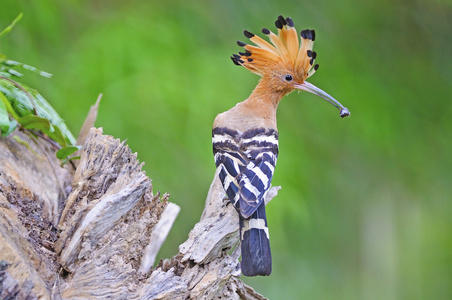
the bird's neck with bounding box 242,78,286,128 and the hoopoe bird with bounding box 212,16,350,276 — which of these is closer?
the hoopoe bird with bounding box 212,16,350,276

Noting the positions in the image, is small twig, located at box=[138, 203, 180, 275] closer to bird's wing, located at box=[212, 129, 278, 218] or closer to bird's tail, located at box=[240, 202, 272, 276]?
bird's wing, located at box=[212, 129, 278, 218]

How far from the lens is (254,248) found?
1.77m

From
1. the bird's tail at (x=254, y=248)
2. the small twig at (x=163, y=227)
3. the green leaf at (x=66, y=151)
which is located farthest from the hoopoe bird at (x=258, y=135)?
the green leaf at (x=66, y=151)

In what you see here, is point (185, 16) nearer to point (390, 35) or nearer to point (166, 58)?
point (166, 58)

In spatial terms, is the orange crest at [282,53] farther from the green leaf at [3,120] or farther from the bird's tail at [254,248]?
the green leaf at [3,120]

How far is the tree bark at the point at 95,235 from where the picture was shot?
4.96 ft

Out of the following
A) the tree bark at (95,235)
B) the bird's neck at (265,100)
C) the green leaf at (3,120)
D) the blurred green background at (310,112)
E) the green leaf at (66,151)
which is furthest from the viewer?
the blurred green background at (310,112)

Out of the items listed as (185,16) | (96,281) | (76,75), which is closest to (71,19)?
(76,75)

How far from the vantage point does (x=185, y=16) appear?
359 centimetres

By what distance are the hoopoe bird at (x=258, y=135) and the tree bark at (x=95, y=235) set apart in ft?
0.20

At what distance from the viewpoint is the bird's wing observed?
188 cm

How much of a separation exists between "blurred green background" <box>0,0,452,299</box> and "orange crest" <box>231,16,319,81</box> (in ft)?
Answer: 2.54

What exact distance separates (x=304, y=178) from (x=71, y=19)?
183 centimetres

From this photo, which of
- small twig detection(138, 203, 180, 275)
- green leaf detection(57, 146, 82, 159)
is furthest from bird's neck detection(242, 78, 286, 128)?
green leaf detection(57, 146, 82, 159)
